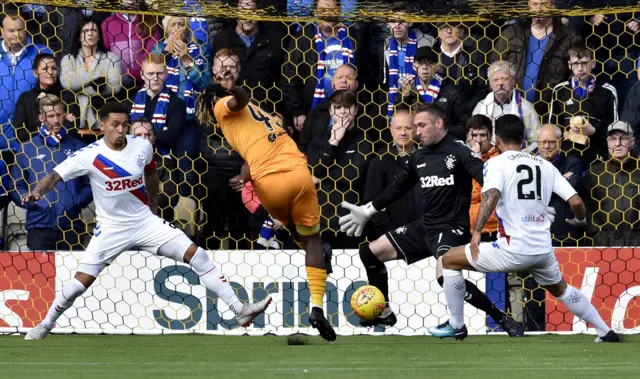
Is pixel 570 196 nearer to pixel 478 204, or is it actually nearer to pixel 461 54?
pixel 478 204

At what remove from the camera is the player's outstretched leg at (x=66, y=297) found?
32.6 ft

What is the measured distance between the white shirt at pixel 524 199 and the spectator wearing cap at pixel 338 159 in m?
2.21

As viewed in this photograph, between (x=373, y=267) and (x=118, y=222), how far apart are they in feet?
7.26

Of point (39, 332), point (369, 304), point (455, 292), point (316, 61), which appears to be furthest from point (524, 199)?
point (39, 332)

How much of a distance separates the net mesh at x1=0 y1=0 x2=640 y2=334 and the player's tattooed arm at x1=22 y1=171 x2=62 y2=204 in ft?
4.82

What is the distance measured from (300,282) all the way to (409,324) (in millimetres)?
1074

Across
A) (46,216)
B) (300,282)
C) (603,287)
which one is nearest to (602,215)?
(603,287)

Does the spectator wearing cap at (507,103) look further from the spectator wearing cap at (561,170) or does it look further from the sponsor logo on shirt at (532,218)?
the sponsor logo on shirt at (532,218)

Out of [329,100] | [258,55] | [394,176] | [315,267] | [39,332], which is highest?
[258,55]

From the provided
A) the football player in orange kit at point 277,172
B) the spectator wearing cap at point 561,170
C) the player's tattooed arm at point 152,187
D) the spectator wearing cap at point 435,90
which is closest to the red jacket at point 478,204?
the spectator wearing cap at point 561,170

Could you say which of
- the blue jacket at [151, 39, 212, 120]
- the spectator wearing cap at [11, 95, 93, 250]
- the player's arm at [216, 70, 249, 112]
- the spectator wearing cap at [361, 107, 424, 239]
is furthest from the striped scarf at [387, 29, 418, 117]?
the spectator wearing cap at [11, 95, 93, 250]

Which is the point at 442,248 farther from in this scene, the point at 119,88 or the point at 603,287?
the point at 119,88

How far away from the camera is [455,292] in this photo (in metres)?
9.60

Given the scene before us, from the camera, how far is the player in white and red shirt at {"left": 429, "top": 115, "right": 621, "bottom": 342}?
9.20 meters
